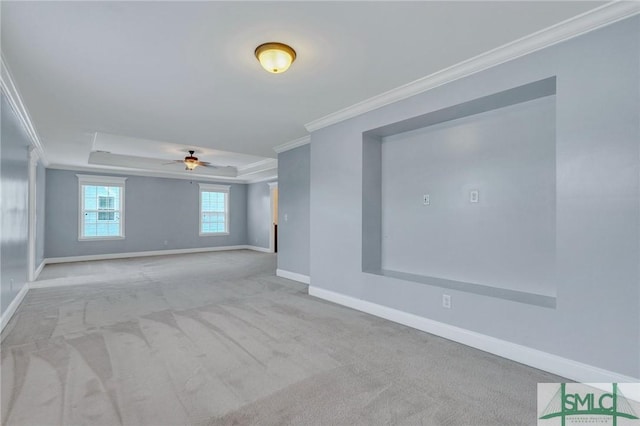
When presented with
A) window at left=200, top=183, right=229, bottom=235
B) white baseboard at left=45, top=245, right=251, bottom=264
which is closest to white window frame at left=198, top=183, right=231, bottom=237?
window at left=200, top=183, right=229, bottom=235

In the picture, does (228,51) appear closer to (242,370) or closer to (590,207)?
(242,370)

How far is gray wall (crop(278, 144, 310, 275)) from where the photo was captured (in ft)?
18.1

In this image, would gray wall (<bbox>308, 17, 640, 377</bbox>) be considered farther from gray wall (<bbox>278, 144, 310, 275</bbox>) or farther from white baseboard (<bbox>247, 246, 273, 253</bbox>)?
white baseboard (<bbox>247, 246, 273, 253</bbox>)

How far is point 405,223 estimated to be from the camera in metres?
3.78

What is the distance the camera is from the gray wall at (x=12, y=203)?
3120mm

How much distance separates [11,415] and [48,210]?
7746 millimetres

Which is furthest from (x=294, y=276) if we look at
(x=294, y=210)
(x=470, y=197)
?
(x=470, y=197)

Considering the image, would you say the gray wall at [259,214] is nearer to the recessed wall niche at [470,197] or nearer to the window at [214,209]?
the window at [214,209]

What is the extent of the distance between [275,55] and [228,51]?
424 mm

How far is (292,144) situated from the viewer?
5.61 m

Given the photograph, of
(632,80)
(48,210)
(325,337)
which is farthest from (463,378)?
(48,210)

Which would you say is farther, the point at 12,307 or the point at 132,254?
the point at 132,254

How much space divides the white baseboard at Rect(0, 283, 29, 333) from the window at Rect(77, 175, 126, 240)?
4000 mm

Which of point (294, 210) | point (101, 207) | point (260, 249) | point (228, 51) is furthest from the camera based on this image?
point (260, 249)
